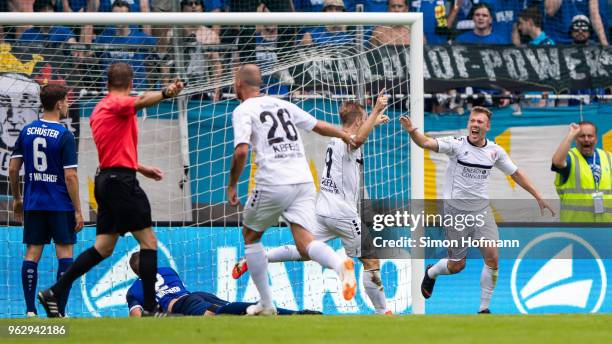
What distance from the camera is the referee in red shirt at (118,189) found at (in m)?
8.85

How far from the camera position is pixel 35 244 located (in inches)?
429

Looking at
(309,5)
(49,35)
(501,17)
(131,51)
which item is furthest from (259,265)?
(501,17)

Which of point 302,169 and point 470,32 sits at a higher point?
point 470,32

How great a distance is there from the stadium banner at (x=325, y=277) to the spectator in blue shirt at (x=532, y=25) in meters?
3.04

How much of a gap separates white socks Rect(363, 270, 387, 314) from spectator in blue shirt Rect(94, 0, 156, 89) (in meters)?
3.41

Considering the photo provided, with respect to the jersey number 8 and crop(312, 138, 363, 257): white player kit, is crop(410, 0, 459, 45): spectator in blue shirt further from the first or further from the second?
the jersey number 8

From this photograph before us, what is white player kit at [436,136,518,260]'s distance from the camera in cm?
1233

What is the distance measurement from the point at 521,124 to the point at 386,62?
2.43 m

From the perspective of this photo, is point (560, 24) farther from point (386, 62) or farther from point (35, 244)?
point (35, 244)

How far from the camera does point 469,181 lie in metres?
12.4

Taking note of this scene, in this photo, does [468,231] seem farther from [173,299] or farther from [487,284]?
[173,299]

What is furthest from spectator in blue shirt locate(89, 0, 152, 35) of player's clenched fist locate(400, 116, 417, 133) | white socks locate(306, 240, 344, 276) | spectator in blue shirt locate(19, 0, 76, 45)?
white socks locate(306, 240, 344, 276)

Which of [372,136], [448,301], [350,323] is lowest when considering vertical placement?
[448,301]

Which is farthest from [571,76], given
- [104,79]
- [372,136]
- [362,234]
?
[104,79]
